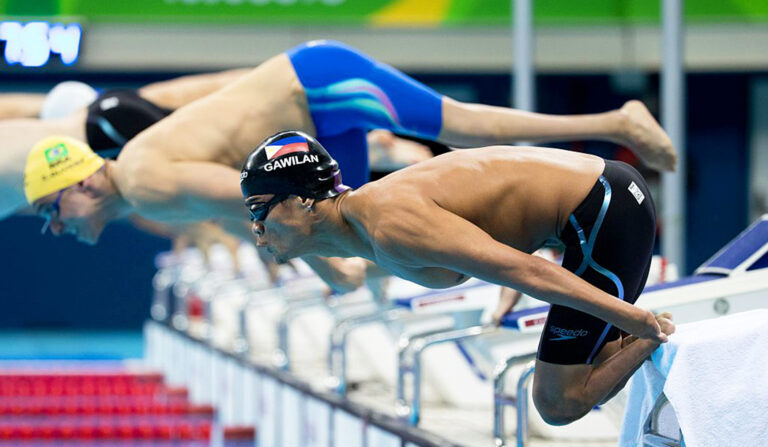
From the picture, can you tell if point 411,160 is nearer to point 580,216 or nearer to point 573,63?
point 580,216

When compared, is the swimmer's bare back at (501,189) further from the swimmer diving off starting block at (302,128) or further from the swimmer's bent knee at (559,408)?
the swimmer diving off starting block at (302,128)

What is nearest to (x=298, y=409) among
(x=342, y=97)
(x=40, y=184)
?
(x=40, y=184)

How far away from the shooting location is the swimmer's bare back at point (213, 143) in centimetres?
371

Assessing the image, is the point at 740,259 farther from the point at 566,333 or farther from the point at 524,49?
the point at 524,49

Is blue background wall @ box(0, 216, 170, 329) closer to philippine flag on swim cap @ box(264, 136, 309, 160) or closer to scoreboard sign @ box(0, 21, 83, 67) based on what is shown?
scoreboard sign @ box(0, 21, 83, 67)

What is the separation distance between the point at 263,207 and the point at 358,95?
1041 mm

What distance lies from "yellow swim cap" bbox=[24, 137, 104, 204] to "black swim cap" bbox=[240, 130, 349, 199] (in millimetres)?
1514

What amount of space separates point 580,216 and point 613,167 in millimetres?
155

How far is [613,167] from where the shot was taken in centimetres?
271

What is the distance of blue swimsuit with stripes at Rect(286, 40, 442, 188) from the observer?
3607mm

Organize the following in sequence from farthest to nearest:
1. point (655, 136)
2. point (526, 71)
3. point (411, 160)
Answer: point (526, 71) < point (411, 160) < point (655, 136)

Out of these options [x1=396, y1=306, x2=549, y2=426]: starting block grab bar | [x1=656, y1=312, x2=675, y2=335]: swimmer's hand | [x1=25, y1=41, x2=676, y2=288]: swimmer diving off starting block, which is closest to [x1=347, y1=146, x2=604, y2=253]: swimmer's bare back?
[x1=656, y1=312, x2=675, y2=335]: swimmer's hand

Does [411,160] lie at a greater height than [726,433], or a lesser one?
greater

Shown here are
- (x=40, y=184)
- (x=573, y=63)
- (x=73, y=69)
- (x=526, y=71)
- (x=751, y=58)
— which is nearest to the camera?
(x=40, y=184)
